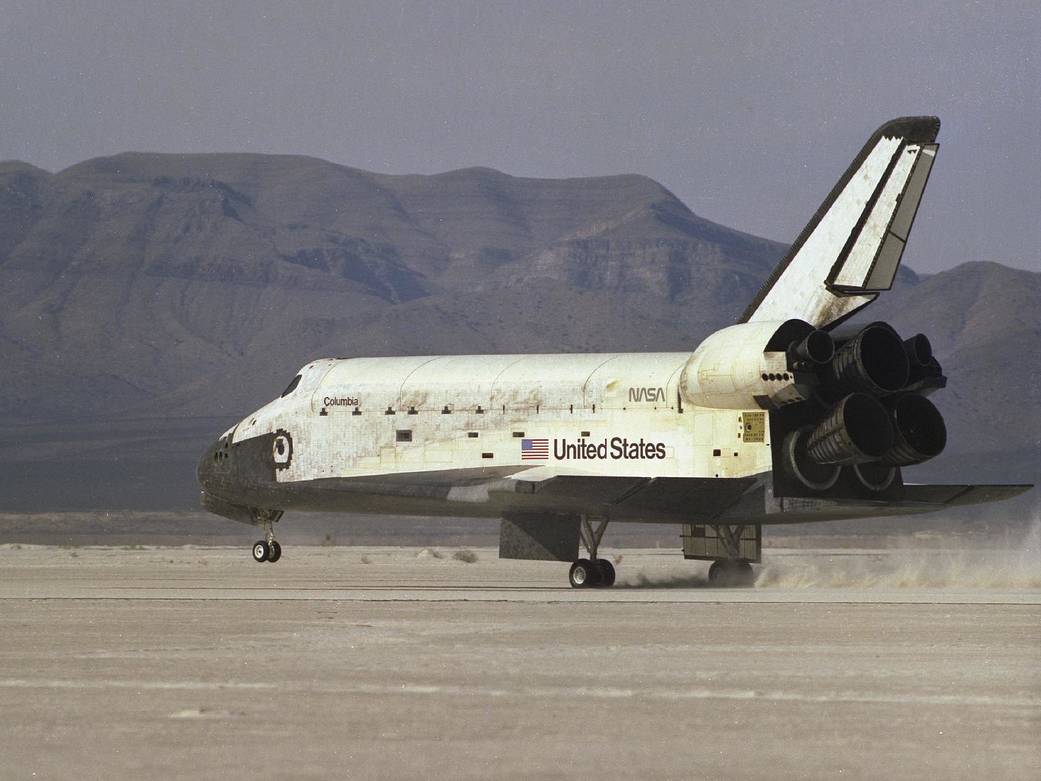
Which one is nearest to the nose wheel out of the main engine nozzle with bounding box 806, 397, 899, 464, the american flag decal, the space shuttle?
the space shuttle

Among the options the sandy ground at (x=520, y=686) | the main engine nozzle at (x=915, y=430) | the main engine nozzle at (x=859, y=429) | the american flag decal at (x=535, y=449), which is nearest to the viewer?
the sandy ground at (x=520, y=686)

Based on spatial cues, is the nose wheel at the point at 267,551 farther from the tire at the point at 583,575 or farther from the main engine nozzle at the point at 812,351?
the main engine nozzle at the point at 812,351

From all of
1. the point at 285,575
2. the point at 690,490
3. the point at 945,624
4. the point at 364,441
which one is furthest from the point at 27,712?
the point at 285,575

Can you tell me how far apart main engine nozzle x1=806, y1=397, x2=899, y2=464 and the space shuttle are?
0.11ft

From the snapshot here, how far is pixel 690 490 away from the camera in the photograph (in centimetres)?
3017

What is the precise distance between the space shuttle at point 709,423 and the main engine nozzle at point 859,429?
0.03 m

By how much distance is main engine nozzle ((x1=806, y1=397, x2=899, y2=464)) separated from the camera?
2745 cm

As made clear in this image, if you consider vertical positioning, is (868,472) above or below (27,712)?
above

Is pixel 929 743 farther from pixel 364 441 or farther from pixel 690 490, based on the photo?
pixel 364 441

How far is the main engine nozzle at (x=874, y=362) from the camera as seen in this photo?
27578 millimetres

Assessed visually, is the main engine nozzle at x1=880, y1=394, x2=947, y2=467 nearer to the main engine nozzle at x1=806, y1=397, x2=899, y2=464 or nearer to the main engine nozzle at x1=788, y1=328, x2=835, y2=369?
the main engine nozzle at x1=806, y1=397, x2=899, y2=464

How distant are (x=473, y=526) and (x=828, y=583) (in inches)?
4122

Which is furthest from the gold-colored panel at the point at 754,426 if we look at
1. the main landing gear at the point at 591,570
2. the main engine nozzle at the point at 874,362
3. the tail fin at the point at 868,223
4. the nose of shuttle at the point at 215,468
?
the nose of shuttle at the point at 215,468

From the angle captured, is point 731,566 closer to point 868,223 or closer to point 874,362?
point 874,362
